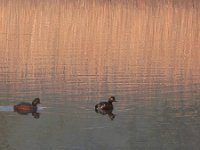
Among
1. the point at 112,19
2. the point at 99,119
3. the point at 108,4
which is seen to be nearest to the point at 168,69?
the point at 99,119

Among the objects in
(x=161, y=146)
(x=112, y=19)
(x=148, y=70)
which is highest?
(x=112, y=19)

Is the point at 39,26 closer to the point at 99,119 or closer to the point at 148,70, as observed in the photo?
the point at 148,70

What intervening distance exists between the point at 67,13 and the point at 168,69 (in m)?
10.6

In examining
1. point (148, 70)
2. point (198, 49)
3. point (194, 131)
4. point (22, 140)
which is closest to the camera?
point (22, 140)

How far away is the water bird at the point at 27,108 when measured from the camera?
43.4 ft

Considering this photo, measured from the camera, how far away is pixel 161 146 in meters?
12.1

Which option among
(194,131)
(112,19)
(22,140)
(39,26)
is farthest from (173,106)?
(112,19)

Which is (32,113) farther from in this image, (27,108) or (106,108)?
(106,108)

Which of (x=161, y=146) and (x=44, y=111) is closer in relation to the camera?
(x=161, y=146)

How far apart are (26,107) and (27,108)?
30 millimetres

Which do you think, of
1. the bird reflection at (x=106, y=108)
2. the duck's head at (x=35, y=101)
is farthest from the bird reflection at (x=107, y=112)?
the duck's head at (x=35, y=101)

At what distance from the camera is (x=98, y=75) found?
1722 cm

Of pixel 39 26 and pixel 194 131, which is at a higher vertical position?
pixel 39 26

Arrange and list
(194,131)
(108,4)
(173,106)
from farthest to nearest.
Result: (108,4)
(173,106)
(194,131)
